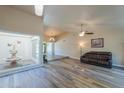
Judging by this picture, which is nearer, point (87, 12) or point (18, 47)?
point (87, 12)

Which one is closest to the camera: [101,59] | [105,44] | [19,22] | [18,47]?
[19,22]

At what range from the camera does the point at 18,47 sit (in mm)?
7703

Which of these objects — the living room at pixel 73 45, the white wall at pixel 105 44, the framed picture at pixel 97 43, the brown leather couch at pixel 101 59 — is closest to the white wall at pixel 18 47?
the living room at pixel 73 45

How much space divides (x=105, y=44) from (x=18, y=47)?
6329 millimetres

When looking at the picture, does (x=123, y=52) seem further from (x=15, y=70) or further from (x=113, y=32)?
(x=15, y=70)

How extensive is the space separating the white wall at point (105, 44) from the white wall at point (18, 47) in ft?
12.8

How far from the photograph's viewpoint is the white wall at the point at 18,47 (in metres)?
6.79

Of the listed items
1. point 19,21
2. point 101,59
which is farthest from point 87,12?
point 101,59

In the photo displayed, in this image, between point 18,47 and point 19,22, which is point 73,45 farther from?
point 19,22

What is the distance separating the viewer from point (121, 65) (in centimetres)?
588

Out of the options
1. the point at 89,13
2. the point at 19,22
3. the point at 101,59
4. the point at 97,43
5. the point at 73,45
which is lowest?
the point at 101,59

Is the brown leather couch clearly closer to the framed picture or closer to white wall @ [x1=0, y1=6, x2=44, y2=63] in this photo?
the framed picture

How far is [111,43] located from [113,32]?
69 cm

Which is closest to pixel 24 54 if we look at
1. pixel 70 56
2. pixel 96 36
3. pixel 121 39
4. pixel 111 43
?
pixel 70 56
